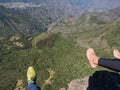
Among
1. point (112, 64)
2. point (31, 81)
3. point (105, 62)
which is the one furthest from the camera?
point (31, 81)

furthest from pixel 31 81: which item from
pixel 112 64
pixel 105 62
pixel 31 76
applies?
pixel 112 64

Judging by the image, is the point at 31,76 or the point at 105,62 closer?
the point at 105,62

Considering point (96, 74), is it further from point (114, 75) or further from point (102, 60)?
point (102, 60)

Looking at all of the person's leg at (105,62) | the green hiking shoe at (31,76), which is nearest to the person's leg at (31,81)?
the green hiking shoe at (31,76)

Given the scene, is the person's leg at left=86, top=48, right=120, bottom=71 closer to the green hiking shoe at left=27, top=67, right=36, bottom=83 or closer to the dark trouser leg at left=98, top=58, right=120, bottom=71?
the dark trouser leg at left=98, top=58, right=120, bottom=71

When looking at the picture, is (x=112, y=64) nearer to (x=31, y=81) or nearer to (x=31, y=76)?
(x=31, y=81)

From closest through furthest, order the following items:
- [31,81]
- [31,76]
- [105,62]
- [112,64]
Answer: [112,64]
[105,62]
[31,81]
[31,76]

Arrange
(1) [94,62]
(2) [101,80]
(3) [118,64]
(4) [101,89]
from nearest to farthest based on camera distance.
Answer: (3) [118,64]
(1) [94,62]
(4) [101,89]
(2) [101,80]

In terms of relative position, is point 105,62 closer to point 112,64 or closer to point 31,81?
point 112,64

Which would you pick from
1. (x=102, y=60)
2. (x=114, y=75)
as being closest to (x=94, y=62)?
(x=102, y=60)

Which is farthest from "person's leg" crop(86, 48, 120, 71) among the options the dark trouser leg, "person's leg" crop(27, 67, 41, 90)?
"person's leg" crop(27, 67, 41, 90)

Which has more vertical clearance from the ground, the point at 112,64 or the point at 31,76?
the point at 112,64
